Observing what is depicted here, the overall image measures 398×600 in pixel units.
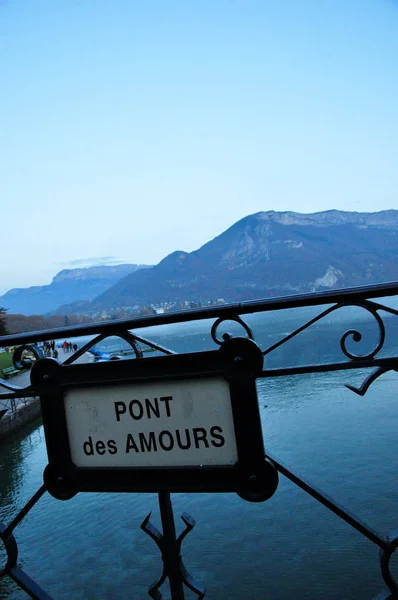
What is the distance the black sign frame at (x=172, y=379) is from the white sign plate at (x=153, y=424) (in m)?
0.02

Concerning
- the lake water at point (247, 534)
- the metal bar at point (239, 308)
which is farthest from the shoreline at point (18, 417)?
the metal bar at point (239, 308)

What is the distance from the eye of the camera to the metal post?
5.89ft

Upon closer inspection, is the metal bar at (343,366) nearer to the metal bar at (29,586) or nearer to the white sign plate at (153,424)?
the white sign plate at (153,424)

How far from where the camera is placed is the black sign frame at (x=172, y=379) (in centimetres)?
152

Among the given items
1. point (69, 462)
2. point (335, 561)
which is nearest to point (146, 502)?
point (335, 561)

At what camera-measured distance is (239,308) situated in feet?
5.40

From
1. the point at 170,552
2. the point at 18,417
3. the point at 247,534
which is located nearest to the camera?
the point at 170,552

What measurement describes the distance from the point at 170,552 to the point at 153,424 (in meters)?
0.52

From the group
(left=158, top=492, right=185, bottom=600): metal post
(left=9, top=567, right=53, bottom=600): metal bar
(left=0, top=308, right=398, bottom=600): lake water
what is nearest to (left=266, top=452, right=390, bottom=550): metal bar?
(left=158, top=492, right=185, bottom=600): metal post

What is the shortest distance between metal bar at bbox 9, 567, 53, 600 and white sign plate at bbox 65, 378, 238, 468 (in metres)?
0.54

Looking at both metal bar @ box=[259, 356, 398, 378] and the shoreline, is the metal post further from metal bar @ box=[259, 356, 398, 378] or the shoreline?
the shoreline

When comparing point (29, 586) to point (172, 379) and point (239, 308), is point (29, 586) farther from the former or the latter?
point (239, 308)

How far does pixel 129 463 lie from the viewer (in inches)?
65.2

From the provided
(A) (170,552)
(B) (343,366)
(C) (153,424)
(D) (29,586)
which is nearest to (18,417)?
(D) (29,586)
